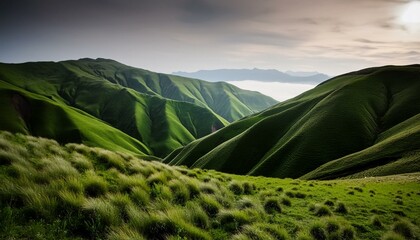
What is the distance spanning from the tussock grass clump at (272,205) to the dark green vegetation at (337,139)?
183ft

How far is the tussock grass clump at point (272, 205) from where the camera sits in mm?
14586

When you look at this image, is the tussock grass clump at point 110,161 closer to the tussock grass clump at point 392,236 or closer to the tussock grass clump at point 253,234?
the tussock grass clump at point 253,234

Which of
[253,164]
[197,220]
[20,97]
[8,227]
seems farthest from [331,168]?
[20,97]

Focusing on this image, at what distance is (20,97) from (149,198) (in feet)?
731

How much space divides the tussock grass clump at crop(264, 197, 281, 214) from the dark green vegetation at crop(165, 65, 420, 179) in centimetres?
5584

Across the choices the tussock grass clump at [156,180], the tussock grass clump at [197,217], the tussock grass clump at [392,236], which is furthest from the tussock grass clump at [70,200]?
the tussock grass clump at [392,236]

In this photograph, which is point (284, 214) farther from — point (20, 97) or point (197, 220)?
point (20, 97)

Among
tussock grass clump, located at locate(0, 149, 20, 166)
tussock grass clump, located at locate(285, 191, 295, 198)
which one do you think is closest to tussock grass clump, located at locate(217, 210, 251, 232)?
tussock grass clump, located at locate(285, 191, 295, 198)

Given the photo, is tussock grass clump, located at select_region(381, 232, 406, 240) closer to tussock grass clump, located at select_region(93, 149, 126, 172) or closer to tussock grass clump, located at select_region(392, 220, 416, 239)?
tussock grass clump, located at select_region(392, 220, 416, 239)

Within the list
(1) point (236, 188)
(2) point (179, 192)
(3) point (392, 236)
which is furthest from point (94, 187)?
(3) point (392, 236)

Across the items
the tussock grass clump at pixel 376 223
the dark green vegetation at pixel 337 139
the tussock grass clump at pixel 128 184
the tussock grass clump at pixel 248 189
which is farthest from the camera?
the dark green vegetation at pixel 337 139

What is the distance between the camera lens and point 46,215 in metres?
7.81

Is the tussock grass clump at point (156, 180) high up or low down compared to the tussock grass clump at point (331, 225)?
up

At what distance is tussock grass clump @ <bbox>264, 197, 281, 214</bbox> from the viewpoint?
14.6m
